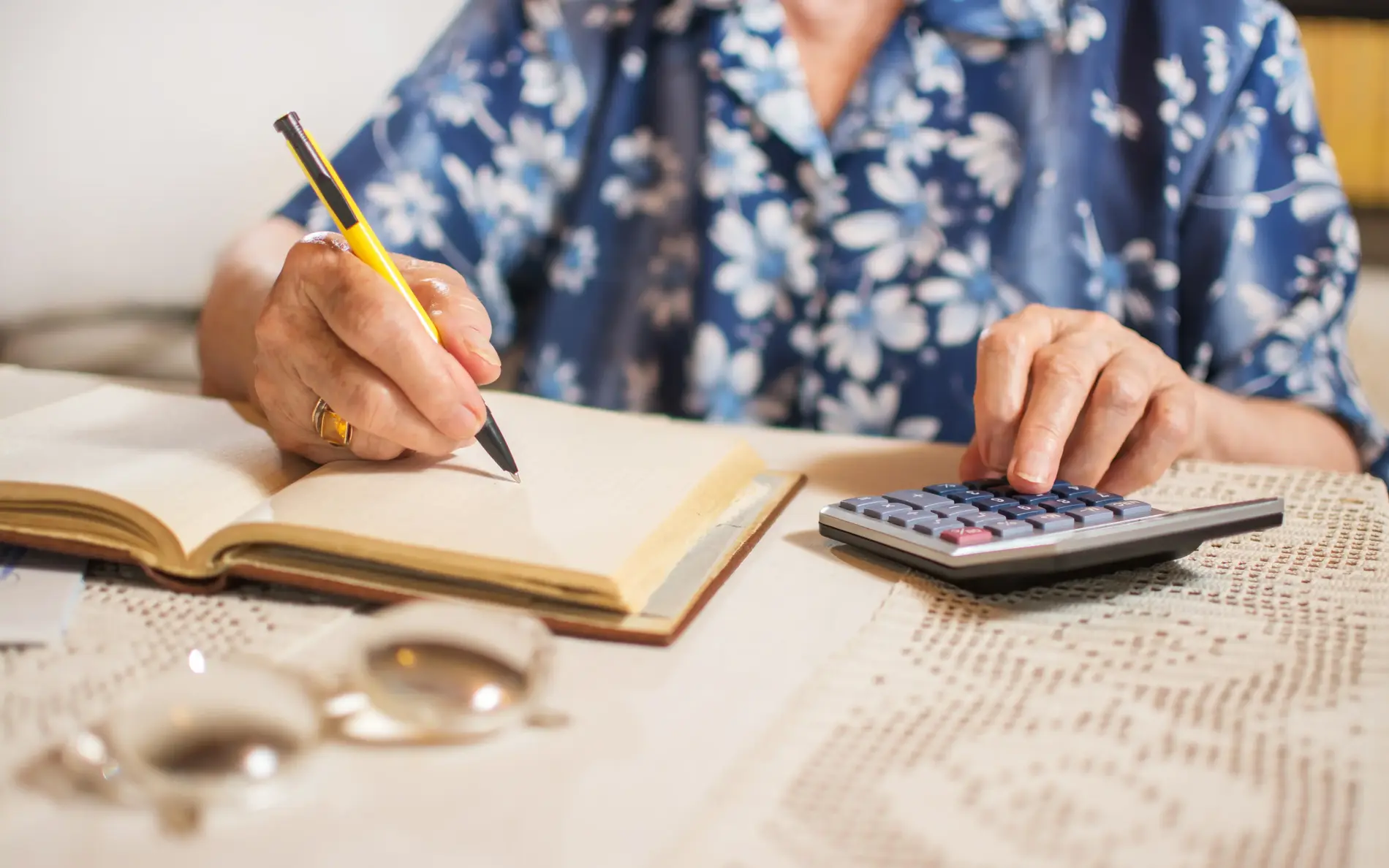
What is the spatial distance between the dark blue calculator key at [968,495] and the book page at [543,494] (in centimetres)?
12

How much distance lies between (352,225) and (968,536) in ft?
1.15

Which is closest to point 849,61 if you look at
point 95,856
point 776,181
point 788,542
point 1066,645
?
point 776,181

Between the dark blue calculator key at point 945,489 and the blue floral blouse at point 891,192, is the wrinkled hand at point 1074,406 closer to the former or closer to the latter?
the dark blue calculator key at point 945,489

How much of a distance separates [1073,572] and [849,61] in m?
0.63

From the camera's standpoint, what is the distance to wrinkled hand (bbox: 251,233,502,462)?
0.56 metres

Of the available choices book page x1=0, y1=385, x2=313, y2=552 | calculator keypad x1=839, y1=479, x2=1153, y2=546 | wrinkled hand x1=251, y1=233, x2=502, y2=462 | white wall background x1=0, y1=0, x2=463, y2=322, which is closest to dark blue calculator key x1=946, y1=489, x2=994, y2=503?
calculator keypad x1=839, y1=479, x2=1153, y2=546

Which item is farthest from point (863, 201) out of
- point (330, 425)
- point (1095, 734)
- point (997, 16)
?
point (1095, 734)

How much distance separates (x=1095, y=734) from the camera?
0.39 metres

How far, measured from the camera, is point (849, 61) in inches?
40.0

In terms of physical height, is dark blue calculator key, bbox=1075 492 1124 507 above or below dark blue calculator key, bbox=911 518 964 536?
below

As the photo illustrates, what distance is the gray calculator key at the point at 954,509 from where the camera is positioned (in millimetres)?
543

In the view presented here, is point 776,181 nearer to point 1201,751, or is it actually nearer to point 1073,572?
point 1073,572

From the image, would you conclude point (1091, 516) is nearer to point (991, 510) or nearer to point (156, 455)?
point (991, 510)

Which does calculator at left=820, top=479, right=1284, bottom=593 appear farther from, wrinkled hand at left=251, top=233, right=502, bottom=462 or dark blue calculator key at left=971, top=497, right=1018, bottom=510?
wrinkled hand at left=251, top=233, right=502, bottom=462
